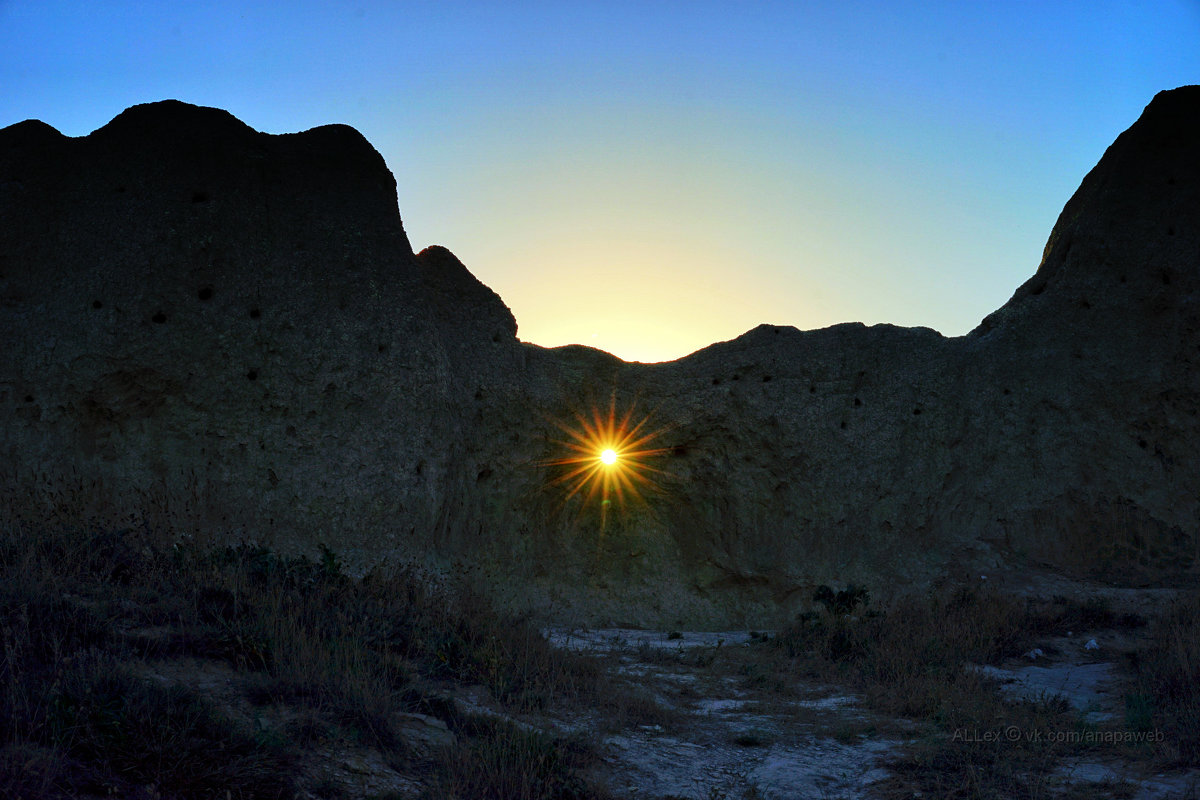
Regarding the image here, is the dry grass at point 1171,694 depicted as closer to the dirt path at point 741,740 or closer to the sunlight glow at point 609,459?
the dirt path at point 741,740

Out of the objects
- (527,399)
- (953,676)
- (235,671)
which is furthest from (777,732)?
(527,399)

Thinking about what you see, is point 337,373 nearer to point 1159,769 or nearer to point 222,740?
point 222,740

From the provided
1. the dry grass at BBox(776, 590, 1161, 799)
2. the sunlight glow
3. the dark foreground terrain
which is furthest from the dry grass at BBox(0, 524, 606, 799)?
the sunlight glow

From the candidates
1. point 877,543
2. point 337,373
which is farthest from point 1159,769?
point 337,373

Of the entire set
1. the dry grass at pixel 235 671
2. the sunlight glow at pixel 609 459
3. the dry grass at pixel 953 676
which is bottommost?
the dry grass at pixel 953 676

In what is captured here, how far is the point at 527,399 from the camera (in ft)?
49.5

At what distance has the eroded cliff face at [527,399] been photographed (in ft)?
39.0

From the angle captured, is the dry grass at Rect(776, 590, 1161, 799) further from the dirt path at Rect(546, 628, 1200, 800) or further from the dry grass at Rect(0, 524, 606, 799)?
the dry grass at Rect(0, 524, 606, 799)

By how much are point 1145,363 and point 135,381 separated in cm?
1826

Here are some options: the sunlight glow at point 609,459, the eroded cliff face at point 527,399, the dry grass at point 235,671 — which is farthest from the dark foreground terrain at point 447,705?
the sunlight glow at point 609,459

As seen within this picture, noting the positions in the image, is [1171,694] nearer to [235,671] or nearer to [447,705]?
[447,705]

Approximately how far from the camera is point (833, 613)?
1209cm

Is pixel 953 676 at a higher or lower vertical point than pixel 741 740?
lower

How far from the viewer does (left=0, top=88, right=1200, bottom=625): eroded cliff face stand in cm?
1188
